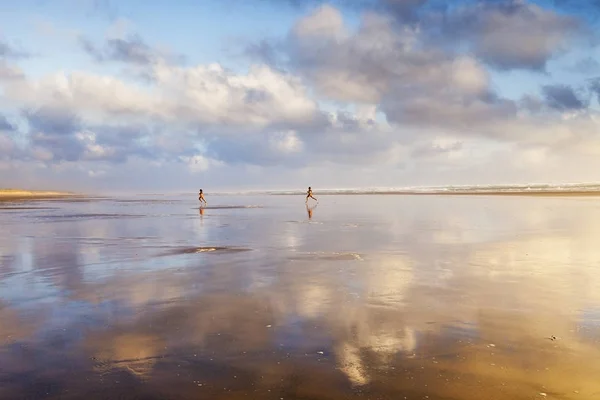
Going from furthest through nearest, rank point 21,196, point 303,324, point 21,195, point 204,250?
point 21,195, point 21,196, point 204,250, point 303,324

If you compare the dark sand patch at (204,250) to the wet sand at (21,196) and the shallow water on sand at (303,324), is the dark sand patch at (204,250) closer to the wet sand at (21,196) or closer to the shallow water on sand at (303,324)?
the shallow water on sand at (303,324)

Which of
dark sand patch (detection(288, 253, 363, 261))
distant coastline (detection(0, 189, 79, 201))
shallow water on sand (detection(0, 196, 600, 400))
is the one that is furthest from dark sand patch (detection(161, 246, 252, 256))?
distant coastline (detection(0, 189, 79, 201))

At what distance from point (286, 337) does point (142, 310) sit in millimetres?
3449

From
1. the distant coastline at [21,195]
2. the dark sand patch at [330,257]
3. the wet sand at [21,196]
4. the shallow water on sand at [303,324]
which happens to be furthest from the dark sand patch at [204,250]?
the distant coastline at [21,195]

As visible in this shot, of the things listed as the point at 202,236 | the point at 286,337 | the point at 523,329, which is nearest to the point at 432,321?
the point at 523,329

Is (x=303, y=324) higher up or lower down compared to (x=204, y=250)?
lower down

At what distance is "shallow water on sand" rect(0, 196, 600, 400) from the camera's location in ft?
19.2

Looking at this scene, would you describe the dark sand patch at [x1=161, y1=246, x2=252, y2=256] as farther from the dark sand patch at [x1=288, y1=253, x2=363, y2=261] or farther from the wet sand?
the wet sand

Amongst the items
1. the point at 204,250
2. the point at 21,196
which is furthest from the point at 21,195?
the point at 204,250

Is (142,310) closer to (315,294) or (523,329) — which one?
(315,294)

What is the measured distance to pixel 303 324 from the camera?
833cm

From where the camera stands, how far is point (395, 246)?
731 inches

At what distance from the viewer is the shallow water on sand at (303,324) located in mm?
5859

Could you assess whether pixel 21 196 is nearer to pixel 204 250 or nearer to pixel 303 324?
pixel 204 250
